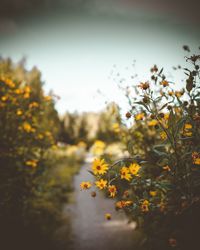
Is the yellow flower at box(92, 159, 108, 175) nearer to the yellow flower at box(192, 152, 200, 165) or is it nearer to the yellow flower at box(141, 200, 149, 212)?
the yellow flower at box(141, 200, 149, 212)

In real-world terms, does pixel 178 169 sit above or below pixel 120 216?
above

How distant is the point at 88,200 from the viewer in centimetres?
598

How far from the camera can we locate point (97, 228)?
4.06 m

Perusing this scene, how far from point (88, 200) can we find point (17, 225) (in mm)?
3037

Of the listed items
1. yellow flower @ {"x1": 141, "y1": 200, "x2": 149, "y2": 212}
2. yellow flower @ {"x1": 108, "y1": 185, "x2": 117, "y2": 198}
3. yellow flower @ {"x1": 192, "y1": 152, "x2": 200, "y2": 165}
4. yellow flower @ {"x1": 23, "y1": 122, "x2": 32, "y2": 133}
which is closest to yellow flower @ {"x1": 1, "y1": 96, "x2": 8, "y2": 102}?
yellow flower @ {"x1": 23, "y1": 122, "x2": 32, "y2": 133}

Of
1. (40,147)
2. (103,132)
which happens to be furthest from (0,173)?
(103,132)

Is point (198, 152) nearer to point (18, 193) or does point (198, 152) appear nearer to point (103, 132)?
point (18, 193)

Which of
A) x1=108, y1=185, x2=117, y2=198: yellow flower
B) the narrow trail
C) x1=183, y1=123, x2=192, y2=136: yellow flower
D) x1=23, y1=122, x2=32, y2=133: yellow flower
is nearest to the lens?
x1=108, y1=185, x2=117, y2=198: yellow flower

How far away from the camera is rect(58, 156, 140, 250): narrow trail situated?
337cm

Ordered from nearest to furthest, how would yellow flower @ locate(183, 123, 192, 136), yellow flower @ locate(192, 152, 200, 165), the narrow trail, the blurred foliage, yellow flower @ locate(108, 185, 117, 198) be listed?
yellow flower @ locate(192, 152, 200, 165) → yellow flower @ locate(108, 185, 117, 198) → yellow flower @ locate(183, 123, 192, 136) → the blurred foliage → the narrow trail

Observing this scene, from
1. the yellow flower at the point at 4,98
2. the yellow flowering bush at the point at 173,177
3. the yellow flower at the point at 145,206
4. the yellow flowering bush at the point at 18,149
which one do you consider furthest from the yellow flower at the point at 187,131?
the yellow flower at the point at 4,98

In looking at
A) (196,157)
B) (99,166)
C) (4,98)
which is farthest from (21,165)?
(196,157)

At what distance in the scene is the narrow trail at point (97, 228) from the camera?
337 centimetres

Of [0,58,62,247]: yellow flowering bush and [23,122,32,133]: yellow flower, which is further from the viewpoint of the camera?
[23,122,32,133]: yellow flower
